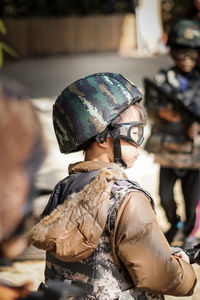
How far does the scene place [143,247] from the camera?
2.34 meters

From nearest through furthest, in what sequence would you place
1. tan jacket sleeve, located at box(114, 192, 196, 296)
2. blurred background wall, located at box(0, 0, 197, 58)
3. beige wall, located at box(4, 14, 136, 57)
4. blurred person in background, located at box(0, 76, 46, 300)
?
blurred person in background, located at box(0, 76, 46, 300) < tan jacket sleeve, located at box(114, 192, 196, 296) < beige wall, located at box(4, 14, 136, 57) < blurred background wall, located at box(0, 0, 197, 58)

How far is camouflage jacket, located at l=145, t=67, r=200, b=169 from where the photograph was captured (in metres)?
5.21

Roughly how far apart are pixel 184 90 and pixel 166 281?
308cm

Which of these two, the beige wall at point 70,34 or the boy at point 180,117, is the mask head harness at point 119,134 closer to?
the boy at point 180,117

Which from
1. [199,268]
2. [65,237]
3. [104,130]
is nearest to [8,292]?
[65,237]

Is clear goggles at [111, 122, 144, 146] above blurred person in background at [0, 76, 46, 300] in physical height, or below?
below

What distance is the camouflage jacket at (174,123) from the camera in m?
5.21

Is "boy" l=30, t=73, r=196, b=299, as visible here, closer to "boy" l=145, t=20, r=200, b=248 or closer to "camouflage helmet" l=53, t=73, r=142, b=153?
"camouflage helmet" l=53, t=73, r=142, b=153

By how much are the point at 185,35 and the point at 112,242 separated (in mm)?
3276

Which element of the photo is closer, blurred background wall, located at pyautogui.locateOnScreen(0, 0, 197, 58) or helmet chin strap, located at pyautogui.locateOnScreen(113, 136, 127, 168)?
helmet chin strap, located at pyautogui.locateOnScreen(113, 136, 127, 168)

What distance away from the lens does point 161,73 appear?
5.35 metres

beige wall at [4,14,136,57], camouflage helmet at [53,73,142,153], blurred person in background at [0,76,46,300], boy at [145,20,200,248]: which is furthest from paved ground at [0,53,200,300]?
blurred person in background at [0,76,46,300]

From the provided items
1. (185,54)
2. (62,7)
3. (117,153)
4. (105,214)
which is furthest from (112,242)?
(62,7)

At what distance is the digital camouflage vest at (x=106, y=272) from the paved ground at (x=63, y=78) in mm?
2852
